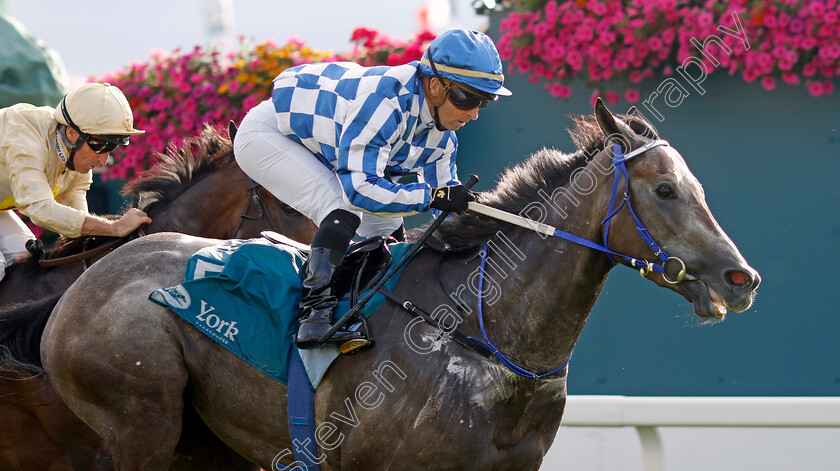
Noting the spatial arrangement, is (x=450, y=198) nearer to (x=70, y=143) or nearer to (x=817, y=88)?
(x=70, y=143)

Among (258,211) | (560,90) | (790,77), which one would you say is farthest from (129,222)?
(790,77)

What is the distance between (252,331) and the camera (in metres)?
2.91

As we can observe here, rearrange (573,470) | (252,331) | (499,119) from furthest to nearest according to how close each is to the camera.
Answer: (499,119) < (573,470) < (252,331)

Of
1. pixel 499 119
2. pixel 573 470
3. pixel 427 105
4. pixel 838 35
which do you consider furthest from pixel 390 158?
pixel 838 35

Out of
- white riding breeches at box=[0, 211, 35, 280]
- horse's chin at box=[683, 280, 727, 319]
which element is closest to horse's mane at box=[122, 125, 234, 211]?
white riding breeches at box=[0, 211, 35, 280]

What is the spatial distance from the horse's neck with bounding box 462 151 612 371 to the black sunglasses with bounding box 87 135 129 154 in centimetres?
205

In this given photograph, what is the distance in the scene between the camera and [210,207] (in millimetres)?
4344

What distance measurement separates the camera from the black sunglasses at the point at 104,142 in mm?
3912

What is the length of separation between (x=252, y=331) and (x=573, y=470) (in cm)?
150

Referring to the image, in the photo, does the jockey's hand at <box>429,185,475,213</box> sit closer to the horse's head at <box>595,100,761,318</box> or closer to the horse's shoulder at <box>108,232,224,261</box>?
the horse's head at <box>595,100,761,318</box>

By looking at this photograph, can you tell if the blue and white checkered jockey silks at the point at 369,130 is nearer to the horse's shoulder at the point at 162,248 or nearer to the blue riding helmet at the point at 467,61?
the blue riding helmet at the point at 467,61

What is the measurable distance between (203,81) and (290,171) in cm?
315

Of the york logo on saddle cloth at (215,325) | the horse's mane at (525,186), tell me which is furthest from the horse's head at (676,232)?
the york logo on saddle cloth at (215,325)

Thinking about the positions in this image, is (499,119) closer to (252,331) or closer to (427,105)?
(427,105)
